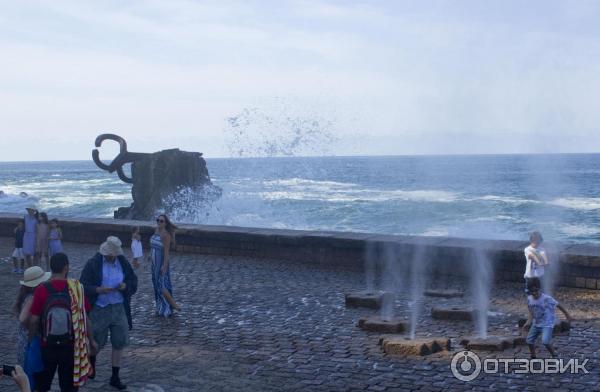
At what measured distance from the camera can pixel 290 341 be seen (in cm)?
718

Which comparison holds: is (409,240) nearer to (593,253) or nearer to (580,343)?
(593,253)

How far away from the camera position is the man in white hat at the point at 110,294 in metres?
5.83

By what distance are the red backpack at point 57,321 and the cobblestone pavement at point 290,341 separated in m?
1.33

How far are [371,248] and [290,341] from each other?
4068 mm

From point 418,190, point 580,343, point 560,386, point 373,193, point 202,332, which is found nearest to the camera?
point 560,386

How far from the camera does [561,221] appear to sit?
38.3 metres

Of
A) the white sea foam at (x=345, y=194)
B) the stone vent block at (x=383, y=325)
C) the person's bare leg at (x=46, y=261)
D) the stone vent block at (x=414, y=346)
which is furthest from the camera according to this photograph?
the white sea foam at (x=345, y=194)

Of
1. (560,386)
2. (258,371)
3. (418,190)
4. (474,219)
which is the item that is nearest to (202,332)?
(258,371)

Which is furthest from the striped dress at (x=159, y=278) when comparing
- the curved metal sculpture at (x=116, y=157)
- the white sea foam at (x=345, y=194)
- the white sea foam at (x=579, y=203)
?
the white sea foam at (x=345, y=194)

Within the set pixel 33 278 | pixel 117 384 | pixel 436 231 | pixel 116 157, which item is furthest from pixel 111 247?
pixel 436 231

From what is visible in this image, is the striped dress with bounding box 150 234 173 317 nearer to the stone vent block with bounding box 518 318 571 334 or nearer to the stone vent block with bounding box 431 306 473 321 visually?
the stone vent block with bounding box 431 306 473 321

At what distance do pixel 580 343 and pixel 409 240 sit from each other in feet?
14.1

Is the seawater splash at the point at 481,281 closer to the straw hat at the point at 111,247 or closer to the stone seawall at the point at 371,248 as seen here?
the stone seawall at the point at 371,248

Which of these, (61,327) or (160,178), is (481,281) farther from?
(160,178)
